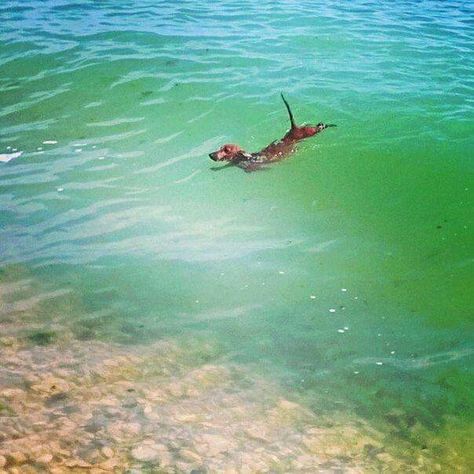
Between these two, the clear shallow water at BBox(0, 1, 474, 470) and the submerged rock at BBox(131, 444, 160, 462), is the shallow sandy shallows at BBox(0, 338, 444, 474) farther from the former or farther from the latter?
the clear shallow water at BBox(0, 1, 474, 470)

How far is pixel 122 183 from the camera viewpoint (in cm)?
764

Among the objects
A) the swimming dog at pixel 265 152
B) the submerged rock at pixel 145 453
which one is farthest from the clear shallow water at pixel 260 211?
the submerged rock at pixel 145 453

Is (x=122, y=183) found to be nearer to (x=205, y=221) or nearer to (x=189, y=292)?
(x=205, y=221)

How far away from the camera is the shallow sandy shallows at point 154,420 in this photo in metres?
3.55

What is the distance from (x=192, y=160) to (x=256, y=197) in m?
1.47

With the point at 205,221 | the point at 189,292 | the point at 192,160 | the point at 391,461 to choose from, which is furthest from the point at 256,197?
the point at 391,461

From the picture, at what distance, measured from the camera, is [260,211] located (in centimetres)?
705

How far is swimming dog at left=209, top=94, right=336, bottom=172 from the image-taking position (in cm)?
796

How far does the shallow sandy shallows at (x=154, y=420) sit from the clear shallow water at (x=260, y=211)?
0.25 m

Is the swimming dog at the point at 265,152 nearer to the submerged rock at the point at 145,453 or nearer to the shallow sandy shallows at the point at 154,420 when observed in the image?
the shallow sandy shallows at the point at 154,420

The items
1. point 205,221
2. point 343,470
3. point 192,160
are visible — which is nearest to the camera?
point 343,470

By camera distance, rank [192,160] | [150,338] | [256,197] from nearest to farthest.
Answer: [150,338] < [256,197] < [192,160]

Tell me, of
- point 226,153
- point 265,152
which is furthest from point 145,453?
point 265,152

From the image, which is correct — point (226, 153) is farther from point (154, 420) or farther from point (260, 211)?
point (154, 420)
